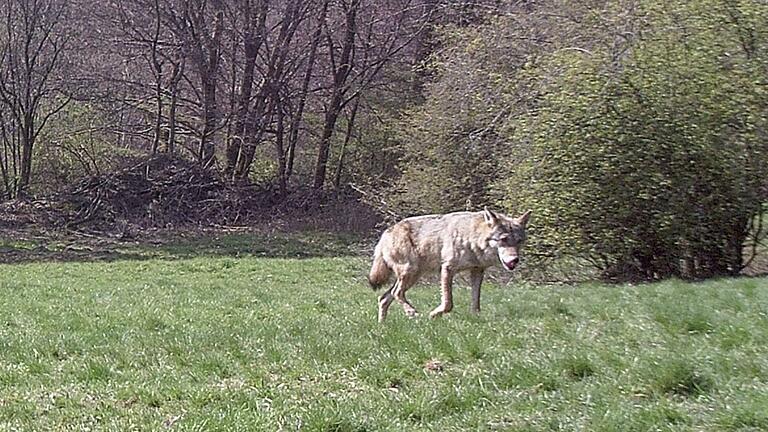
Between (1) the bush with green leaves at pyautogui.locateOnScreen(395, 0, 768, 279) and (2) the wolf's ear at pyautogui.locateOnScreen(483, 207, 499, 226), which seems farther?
(1) the bush with green leaves at pyautogui.locateOnScreen(395, 0, 768, 279)

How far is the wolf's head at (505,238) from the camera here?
414 inches

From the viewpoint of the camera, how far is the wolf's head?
10.5 meters

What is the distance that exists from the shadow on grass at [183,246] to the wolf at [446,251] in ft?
50.9

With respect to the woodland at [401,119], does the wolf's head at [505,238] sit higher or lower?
lower

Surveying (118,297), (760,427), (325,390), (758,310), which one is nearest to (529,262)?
(118,297)

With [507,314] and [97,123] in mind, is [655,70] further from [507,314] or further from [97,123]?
[97,123]

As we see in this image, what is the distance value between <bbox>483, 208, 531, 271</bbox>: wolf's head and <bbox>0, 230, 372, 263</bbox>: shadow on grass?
16.0 meters

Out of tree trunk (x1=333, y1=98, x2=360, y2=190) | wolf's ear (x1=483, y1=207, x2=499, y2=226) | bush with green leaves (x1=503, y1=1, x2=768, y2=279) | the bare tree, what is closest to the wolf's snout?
wolf's ear (x1=483, y1=207, x2=499, y2=226)

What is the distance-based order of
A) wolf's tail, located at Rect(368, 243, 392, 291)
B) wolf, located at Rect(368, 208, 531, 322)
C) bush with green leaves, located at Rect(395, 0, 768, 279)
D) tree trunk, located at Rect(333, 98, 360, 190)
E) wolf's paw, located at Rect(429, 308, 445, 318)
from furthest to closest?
tree trunk, located at Rect(333, 98, 360, 190), bush with green leaves, located at Rect(395, 0, 768, 279), wolf's tail, located at Rect(368, 243, 392, 291), wolf, located at Rect(368, 208, 531, 322), wolf's paw, located at Rect(429, 308, 445, 318)

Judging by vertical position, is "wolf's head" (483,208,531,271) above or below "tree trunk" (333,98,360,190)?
below

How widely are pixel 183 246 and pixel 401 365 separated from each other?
21.1 meters

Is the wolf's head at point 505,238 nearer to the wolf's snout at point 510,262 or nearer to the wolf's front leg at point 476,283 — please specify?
the wolf's snout at point 510,262

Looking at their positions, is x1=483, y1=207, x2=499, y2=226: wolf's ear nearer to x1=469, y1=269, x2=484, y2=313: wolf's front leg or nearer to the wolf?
the wolf

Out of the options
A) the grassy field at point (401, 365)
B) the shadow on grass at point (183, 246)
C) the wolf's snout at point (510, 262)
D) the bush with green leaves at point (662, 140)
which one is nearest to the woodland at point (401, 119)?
the bush with green leaves at point (662, 140)
